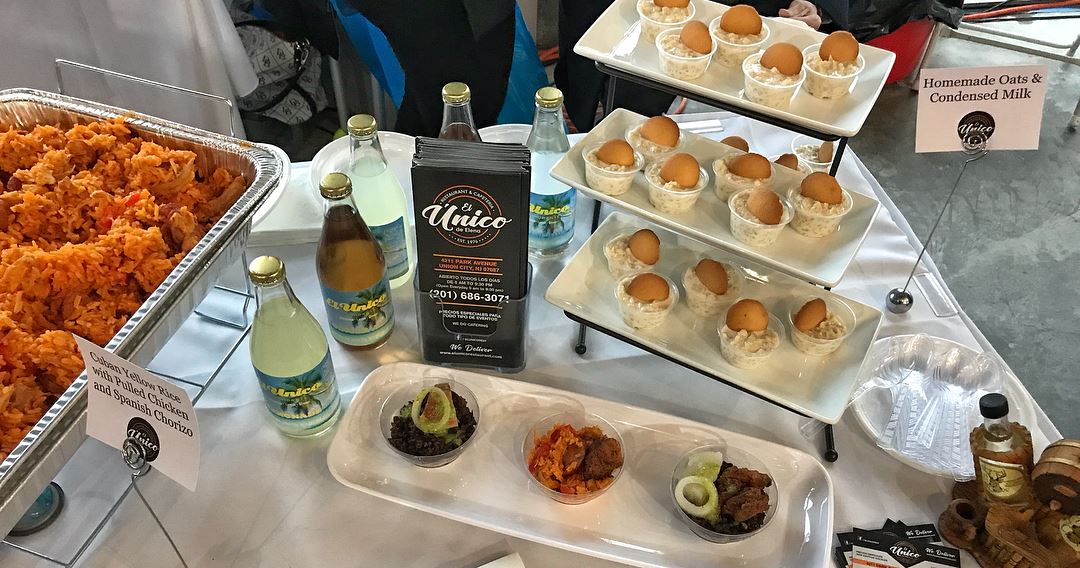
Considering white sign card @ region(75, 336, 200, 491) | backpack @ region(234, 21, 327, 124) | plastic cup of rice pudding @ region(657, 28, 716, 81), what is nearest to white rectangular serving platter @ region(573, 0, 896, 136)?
plastic cup of rice pudding @ region(657, 28, 716, 81)

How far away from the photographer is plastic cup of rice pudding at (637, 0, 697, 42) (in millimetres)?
1027

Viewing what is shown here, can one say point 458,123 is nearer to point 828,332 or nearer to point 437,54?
point 828,332

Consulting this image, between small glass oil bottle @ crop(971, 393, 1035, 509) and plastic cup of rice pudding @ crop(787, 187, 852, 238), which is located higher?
plastic cup of rice pudding @ crop(787, 187, 852, 238)

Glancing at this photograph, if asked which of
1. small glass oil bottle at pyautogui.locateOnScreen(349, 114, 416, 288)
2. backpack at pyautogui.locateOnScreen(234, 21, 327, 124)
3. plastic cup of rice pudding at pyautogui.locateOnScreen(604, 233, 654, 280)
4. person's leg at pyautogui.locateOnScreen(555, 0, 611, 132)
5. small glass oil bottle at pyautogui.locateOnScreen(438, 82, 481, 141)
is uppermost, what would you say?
small glass oil bottle at pyautogui.locateOnScreen(438, 82, 481, 141)

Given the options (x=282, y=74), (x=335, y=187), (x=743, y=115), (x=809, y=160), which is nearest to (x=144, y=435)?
(x=335, y=187)

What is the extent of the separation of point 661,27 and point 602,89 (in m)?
1.10

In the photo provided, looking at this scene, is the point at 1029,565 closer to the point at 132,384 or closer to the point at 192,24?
the point at 132,384

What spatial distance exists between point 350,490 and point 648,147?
0.62 metres

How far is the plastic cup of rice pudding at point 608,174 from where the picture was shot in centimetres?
99

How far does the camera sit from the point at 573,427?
3.16 feet

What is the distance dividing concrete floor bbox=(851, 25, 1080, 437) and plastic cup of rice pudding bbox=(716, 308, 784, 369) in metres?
1.48

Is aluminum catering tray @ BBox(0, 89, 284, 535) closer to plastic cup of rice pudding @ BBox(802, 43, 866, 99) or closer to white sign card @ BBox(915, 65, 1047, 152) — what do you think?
plastic cup of rice pudding @ BBox(802, 43, 866, 99)

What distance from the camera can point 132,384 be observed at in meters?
0.67

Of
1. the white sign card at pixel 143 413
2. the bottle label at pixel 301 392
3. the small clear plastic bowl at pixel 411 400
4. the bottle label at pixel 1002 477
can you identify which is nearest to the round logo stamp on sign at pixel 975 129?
the bottle label at pixel 1002 477
